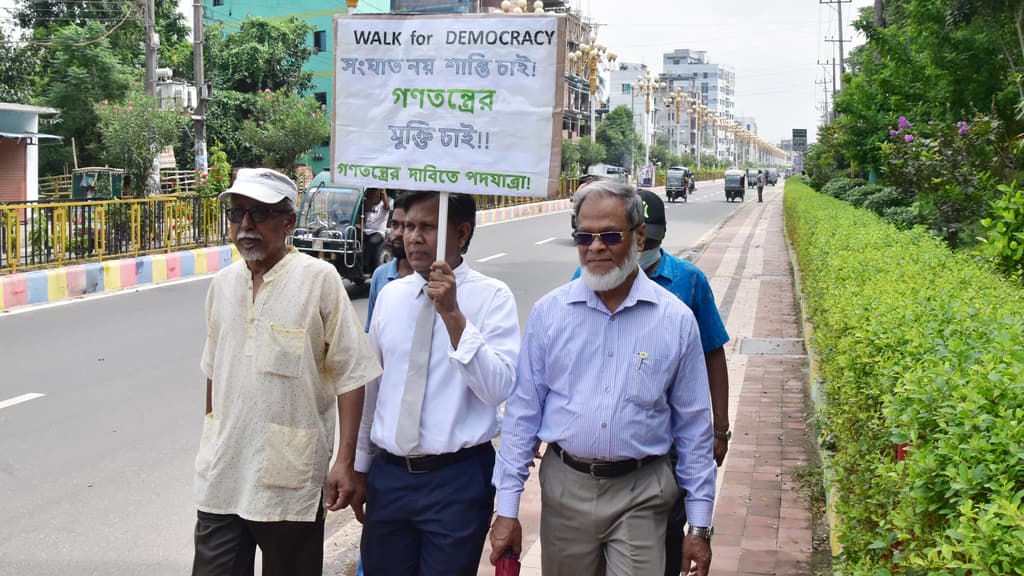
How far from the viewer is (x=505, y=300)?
3119mm

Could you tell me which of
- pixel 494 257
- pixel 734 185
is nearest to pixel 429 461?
pixel 494 257

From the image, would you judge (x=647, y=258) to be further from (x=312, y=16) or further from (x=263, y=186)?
(x=312, y=16)

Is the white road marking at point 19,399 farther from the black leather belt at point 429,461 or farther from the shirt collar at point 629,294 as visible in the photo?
the shirt collar at point 629,294

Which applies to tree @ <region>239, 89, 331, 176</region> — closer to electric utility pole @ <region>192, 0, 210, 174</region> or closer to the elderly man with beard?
electric utility pole @ <region>192, 0, 210, 174</region>

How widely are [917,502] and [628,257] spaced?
1.02m

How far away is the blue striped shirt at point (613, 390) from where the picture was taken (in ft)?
9.25

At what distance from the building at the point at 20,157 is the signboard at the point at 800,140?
47236 mm

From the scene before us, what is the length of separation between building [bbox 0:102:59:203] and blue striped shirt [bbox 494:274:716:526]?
25212 mm

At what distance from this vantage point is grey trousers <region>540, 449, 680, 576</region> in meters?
2.80

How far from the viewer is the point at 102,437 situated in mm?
6457

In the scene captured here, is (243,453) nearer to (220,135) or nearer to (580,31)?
(220,135)

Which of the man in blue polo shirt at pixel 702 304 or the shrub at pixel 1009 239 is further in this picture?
the shrub at pixel 1009 239

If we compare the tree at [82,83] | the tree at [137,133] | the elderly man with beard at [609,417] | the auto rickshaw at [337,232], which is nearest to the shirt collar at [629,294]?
the elderly man with beard at [609,417]

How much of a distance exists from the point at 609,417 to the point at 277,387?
98cm
